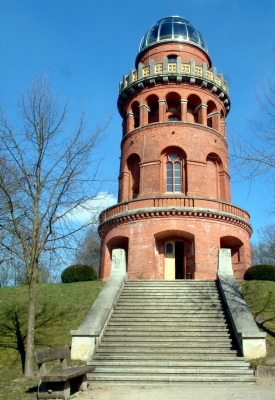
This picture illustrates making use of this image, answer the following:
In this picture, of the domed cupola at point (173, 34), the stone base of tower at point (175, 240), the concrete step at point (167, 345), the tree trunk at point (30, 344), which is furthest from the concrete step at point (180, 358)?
the domed cupola at point (173, 34)

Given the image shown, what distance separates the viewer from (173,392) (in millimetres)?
Result: 7711

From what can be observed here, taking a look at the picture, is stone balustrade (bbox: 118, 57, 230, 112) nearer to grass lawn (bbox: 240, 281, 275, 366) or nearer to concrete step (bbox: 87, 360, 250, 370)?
grass lawn (bbox: 240, 281, 275, 366)

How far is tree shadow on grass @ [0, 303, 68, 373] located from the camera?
38.4 feet

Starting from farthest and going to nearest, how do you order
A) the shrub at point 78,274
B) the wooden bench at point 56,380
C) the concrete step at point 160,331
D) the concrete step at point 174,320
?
the shrub at point 78,274 → the concrete step at point 174,320 → the concrete step at point 160,331 → the wooden bench at point 56,380

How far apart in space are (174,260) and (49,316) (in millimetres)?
8765

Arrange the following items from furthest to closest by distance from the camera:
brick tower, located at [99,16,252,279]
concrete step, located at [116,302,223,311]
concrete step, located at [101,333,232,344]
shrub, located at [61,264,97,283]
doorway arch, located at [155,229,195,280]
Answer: doorway arch, located at [155,229,195,280] → brick tower, located at [99,16,252,279] → shrub, located at [61,264,97,283] → concrete step, located at [116,302,223,311] → concrete step, located at [101,333,232,344]

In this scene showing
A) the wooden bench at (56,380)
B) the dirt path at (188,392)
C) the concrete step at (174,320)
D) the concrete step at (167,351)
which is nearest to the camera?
the wooden bench at (56,380)

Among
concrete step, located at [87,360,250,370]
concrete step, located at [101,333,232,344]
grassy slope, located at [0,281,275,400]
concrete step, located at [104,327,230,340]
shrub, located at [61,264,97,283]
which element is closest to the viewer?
concrete step, located at [87,360,250,370]

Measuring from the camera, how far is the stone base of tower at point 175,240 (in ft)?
64.2

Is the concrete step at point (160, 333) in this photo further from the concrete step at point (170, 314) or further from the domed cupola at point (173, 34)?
the domed cupola at point (173, 34)

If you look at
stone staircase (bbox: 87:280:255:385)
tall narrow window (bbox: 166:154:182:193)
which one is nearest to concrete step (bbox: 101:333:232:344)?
stone staircase (bbox: 87:280:255:385)

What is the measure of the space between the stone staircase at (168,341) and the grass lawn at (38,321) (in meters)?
1.56

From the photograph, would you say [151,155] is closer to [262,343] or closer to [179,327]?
[179,327]

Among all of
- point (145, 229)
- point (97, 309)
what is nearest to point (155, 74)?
point (145, 229)
